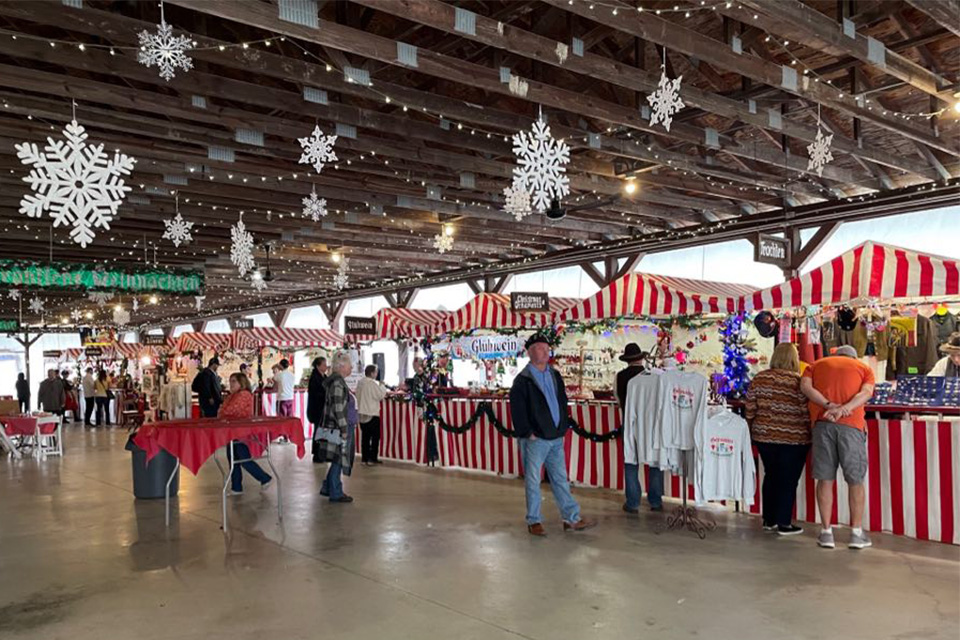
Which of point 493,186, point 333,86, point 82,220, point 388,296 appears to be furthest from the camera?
point 388,296

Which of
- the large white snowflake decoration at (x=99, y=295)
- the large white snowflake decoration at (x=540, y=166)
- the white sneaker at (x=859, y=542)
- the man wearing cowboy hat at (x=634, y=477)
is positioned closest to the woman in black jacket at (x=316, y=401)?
the man wearing cowboy hat at (x=634, y=477)

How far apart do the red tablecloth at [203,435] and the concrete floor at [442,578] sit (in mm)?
624

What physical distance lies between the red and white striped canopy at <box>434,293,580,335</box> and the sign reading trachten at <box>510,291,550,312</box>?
89 millimetres

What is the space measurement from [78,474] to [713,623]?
8556 mm

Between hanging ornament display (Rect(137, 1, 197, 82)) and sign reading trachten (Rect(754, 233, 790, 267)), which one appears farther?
sign reading trachten (Rect(754, 233, 790, 267))

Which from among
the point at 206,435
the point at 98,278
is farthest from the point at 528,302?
the point at 98,278

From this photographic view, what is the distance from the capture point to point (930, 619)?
3750mm

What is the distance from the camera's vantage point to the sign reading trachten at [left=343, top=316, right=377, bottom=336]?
1196 cm

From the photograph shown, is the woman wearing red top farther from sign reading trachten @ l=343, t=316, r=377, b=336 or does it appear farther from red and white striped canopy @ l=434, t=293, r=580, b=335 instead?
sign reading trachten @ l=343, t=316, r=377, b=336

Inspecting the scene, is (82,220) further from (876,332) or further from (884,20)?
(876,332)

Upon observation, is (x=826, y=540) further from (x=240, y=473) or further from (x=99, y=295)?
(x=99, y=295)

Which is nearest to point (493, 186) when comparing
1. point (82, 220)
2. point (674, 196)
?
point (674, 196)

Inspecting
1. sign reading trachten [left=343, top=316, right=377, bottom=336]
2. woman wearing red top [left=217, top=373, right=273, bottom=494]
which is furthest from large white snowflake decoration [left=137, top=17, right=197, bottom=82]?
sign reading trachten [left=343, top=316, right=377, bottom=336]

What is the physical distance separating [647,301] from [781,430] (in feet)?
8.64
